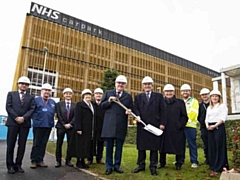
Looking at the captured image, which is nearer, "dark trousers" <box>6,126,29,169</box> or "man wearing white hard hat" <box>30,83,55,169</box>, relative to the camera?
"dark trousers" <box>6,126,29,169</box>

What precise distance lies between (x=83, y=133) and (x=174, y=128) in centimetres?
209

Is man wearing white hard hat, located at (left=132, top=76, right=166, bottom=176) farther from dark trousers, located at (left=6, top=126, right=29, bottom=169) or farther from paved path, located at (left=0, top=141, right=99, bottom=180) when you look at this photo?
dark trousers, located at (left=6, top=126, right=29, bottom=169)

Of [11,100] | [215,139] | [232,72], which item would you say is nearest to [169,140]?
[215,139]

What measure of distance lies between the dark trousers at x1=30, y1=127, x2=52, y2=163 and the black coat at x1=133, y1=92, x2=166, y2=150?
230cm

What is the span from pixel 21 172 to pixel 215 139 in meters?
3.93

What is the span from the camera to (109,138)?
483 centimetres

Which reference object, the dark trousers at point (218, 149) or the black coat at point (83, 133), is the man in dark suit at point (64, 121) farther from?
the dark trousers at point (218, 149)

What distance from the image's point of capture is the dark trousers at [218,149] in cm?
453

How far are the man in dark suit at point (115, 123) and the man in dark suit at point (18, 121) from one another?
163 cm

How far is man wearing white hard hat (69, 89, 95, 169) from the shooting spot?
537cm

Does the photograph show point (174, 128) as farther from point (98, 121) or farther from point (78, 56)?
point (78, 56)

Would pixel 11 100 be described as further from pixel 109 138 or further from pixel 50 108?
pixel 109 138

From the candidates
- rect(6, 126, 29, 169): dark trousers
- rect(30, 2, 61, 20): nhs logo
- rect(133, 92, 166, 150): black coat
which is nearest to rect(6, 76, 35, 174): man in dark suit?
rect(6, 126, 29, 169): dark trousers

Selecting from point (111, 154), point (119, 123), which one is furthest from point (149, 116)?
point (111, 154)
